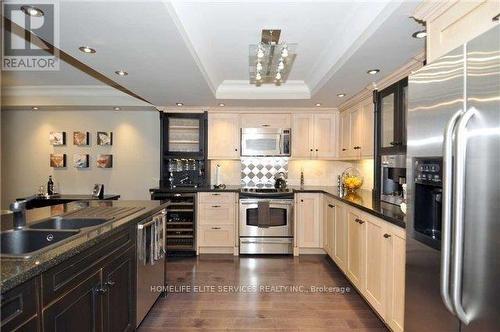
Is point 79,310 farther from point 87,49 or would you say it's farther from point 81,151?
point 81,151

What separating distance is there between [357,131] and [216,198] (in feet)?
7.13

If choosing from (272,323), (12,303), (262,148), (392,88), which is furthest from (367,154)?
(12,303)

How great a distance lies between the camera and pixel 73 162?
494 centimetres

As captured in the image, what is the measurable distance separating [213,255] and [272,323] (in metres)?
2.00

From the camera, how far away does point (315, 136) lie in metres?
4.67

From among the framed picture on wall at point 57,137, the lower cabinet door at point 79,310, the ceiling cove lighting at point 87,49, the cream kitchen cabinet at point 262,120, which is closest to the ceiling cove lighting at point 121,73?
the ceiling cove lighting at point 87,49

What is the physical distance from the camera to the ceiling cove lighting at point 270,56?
244 centimetres

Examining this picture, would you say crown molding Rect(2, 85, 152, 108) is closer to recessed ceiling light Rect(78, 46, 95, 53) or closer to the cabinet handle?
recessed ceiling light Rect(78, 46, 95, 53)

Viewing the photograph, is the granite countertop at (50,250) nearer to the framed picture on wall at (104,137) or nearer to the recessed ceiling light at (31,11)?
the recessed ceiling light at (31,11)

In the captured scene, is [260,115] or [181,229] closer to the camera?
[181,229]

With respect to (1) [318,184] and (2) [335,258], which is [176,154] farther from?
(2) [335,258]

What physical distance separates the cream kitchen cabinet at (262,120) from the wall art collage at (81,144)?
7.42 feet

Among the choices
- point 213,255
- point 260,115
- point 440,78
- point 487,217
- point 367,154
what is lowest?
point 213,255

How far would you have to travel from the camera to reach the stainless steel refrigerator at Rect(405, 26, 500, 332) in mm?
1029
